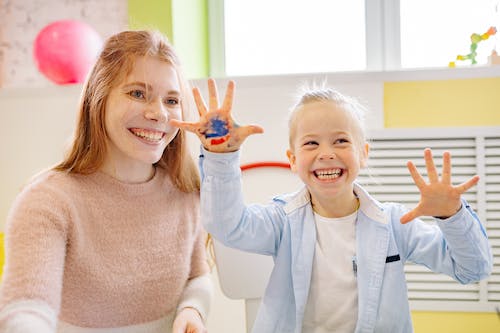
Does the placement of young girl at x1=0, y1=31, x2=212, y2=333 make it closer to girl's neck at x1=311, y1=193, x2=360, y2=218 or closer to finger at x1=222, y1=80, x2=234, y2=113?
finger at x1=222, y1=80, x2=234, y2=113

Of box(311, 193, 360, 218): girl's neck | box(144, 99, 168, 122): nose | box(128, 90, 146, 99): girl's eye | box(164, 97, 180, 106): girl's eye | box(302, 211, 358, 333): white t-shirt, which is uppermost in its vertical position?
box(128, 90, 146, 99): girl's eye

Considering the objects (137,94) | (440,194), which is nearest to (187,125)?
(137,94)

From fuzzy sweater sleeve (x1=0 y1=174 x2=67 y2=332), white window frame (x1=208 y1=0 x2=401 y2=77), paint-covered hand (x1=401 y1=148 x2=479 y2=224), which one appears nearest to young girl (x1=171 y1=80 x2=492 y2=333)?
paint-covered hand (x1=401 y1=148 x2=479 y2=224)

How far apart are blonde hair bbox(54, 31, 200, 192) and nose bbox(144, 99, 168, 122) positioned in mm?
83

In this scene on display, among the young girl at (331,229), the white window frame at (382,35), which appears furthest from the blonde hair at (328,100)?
the white window frame at (382,35)

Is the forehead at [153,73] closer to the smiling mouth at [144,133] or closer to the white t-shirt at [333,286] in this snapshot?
the smiling mouth at [144,133]

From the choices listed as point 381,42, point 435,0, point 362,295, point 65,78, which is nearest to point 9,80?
point 65,78

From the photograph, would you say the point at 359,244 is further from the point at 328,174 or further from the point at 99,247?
the point at 99,247

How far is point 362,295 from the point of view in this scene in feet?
3.88

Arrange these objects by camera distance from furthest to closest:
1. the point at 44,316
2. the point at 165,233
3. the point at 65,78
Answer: the point at 65,78
the point at 165,233
the point at 44,316

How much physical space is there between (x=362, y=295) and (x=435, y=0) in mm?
1792

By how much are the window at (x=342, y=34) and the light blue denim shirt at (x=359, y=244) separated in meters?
1.40

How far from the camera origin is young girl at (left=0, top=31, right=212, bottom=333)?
1157 mm

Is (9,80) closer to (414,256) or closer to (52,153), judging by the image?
(52,153)
